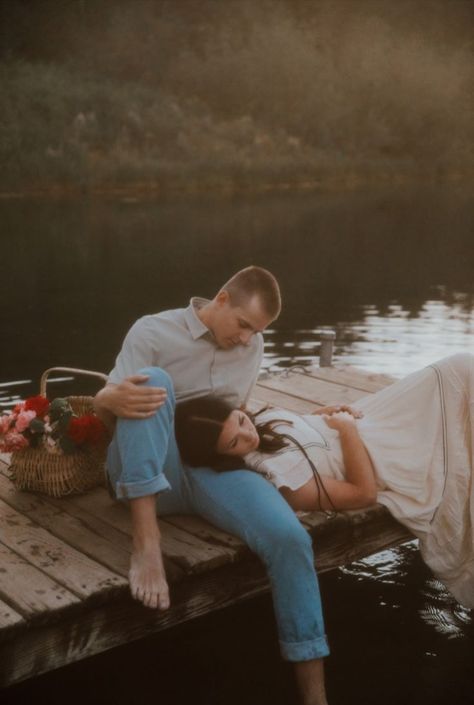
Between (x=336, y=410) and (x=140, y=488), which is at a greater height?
(x=140, y=488)

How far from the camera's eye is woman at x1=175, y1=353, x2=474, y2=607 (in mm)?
4004

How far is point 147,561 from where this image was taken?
341 centimetres

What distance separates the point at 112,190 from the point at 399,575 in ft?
136

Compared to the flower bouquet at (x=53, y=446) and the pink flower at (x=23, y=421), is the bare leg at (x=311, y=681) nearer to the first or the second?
the flower bouquet at (x=53, y=446)

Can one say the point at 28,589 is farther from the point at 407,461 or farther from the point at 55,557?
the point at 407,461

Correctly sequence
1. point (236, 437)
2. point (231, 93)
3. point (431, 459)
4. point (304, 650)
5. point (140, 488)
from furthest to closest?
1. point (231, 93)
2. point (431, 459)
3. point (236, 437)
4. point (140, 488)
5. point (304, 650)

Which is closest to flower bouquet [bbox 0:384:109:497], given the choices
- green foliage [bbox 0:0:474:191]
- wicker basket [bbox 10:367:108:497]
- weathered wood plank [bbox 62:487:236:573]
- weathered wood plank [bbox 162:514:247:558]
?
wicker basket [bbox 10:367:108:497]

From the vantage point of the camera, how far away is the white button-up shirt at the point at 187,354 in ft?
13.5

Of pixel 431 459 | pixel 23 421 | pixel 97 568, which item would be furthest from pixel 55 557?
pixel 431 459

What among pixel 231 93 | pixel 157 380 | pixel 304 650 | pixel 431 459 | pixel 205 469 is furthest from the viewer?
pixel 231 93

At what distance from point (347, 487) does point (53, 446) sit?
1.49 meters

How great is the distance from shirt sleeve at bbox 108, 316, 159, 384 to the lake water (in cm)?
152

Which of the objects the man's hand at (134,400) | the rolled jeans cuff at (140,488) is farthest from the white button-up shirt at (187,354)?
the rolled jeans cuff at (140,488)

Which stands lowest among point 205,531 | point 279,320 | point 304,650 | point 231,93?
point 279,320
